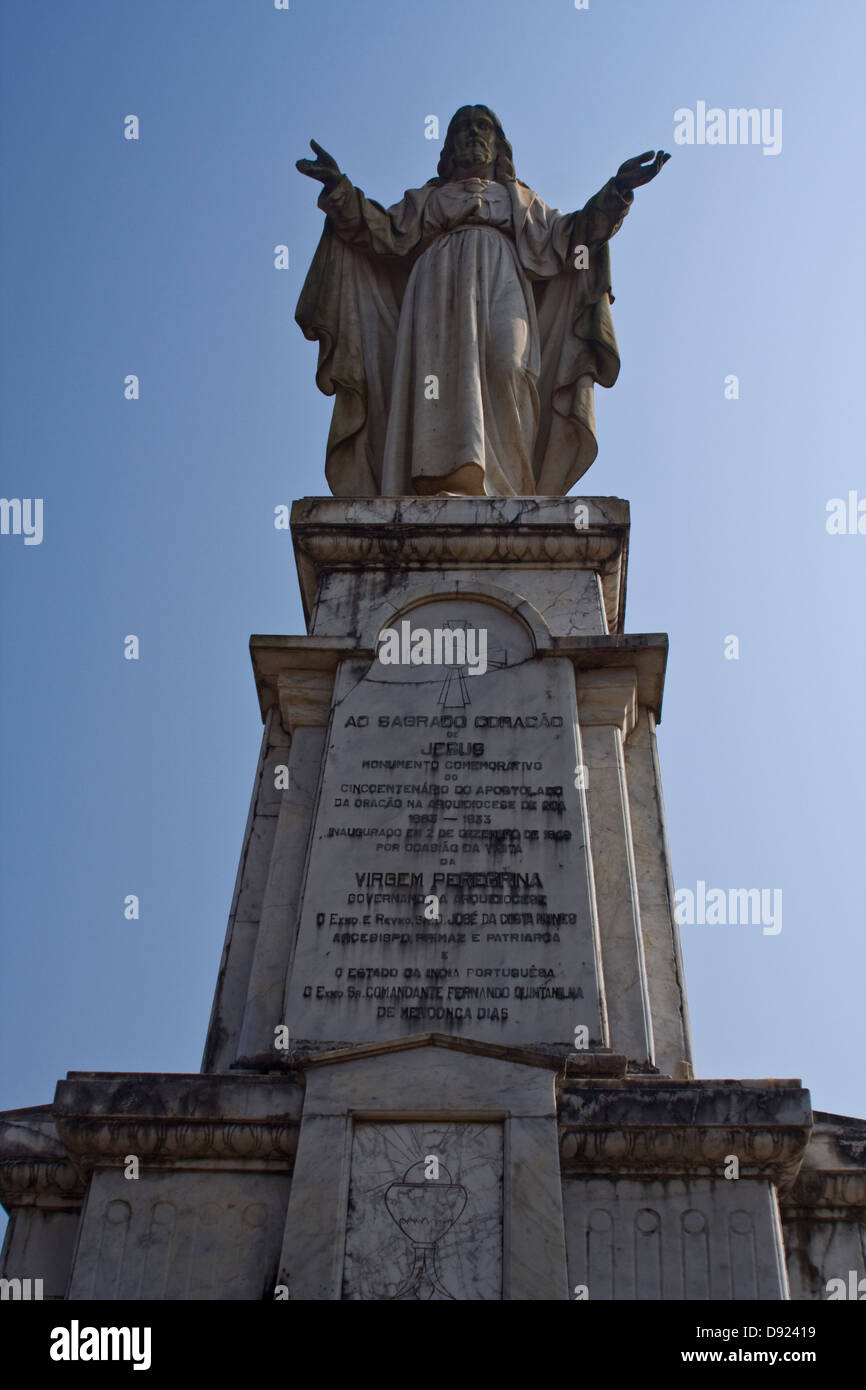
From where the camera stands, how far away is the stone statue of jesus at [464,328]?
11281mm

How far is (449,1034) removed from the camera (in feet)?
24.1

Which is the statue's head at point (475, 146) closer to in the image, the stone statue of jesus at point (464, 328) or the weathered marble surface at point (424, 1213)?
the stone statue of jesus at point (464, 328)

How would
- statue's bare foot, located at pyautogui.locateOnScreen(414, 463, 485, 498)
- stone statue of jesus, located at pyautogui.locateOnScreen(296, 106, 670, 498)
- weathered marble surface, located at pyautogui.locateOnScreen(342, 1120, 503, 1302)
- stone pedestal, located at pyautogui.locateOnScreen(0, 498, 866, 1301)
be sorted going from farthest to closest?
1. stone statue of jesus, located at pyautogui.locateOnScreen(296, 106, 670, 498)
2. statue's bare foot, located at pyautogui.locateOnScreen(414, 463, 485, 498)
3. stone pedestal, located at pyautogui.locateOnScreen(0, 498, 866, 1301)
4. weathered marble surface, located at pyautogui.locateOnScreen(342, 1120, 503, 1302)

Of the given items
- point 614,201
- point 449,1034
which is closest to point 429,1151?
point 449,1034

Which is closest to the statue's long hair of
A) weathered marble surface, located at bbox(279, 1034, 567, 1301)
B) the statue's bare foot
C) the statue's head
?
the statue's head

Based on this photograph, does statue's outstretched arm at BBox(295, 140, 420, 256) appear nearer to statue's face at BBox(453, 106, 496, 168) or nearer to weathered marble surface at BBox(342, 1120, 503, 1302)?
statue's face at BBox(453, 106, 496, 168)

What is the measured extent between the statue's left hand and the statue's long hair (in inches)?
58.4

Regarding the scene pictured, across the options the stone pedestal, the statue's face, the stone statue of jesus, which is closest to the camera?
the stone pedestal

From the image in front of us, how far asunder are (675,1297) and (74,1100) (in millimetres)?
2727

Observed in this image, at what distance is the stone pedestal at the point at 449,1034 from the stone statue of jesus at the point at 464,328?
58.2 inches

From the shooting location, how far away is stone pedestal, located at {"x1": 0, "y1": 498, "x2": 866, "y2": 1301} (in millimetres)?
6725

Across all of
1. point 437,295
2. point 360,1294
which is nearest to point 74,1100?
point 360,1294

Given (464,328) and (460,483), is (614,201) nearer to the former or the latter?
(464,328)

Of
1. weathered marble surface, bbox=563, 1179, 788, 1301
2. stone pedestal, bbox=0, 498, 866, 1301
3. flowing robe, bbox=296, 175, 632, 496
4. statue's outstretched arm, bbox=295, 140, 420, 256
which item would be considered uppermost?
statue's outstretched arm, bbox=295, 140, 420, 256
